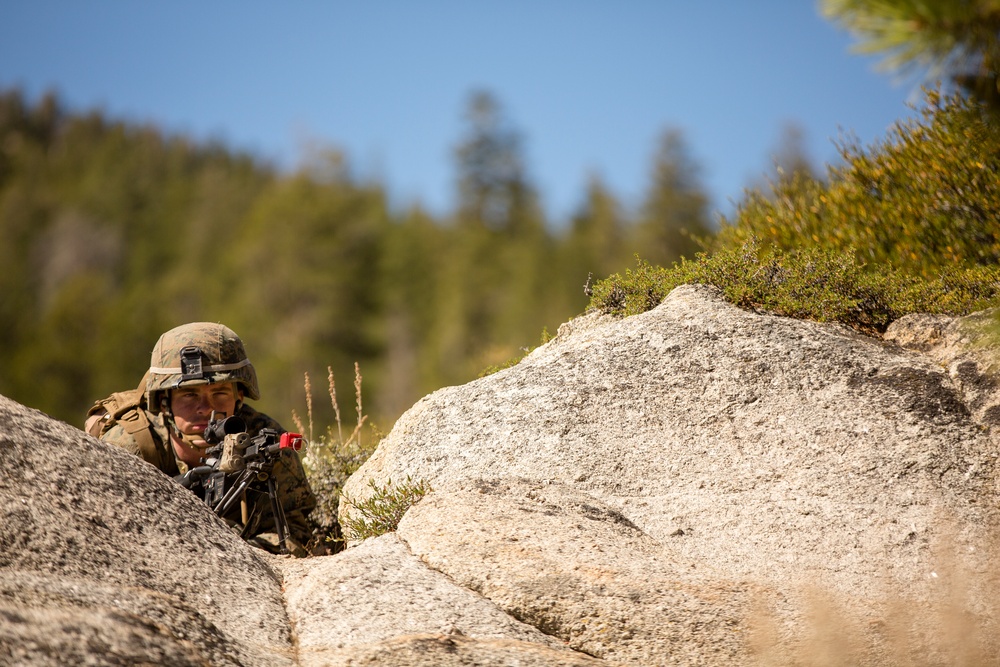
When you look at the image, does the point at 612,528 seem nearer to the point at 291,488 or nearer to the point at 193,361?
the point at 291,488

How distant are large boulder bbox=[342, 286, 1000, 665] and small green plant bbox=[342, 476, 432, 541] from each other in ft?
0.36

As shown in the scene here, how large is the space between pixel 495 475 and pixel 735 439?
1.41 meters

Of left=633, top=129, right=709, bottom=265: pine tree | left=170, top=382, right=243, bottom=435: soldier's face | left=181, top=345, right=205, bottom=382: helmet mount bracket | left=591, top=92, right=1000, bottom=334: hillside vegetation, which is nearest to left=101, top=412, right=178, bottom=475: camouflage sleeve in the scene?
left=170, top=382, right=243, bottom=435: soldier's face

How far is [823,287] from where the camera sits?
6328 millimetres

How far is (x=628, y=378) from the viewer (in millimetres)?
5664

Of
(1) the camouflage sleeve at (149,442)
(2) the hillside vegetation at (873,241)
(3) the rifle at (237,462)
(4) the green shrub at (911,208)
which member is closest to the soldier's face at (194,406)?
(1) the camouflage sleeve at (149,442)

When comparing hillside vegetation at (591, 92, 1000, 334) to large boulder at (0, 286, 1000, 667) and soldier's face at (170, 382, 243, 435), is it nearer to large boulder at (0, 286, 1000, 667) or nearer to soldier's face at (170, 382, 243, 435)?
large boulder at (0, 286, 1000, 667)

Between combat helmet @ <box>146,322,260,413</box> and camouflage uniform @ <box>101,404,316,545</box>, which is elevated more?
combat helmet @ <box>146,322,260,413</box>

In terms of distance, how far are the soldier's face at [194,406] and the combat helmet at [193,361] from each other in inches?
3.0

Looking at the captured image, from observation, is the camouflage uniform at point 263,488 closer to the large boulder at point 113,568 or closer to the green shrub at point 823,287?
the large boulder at point 113,568

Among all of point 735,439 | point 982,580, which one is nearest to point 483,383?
point 735,439

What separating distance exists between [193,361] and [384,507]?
1.45 metres

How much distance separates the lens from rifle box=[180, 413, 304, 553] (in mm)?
4770

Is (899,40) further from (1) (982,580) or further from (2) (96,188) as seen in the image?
(2) (96,188)
